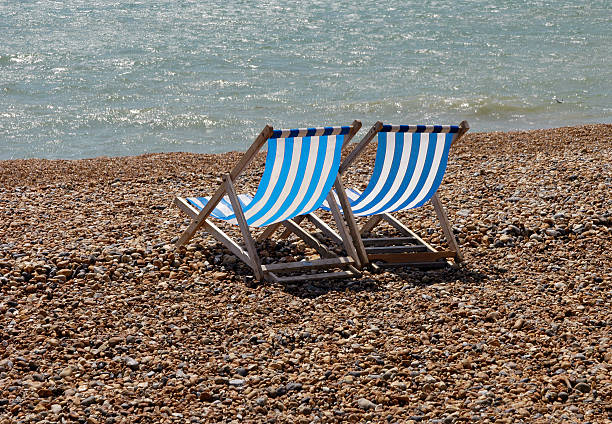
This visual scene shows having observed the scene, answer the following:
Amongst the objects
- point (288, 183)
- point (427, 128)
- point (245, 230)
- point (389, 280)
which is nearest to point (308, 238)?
point (288, 183)

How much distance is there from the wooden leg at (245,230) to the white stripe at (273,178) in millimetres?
163

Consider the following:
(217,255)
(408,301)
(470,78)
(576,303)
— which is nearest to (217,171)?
(217,255)

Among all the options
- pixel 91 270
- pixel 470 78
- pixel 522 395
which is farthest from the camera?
pixel 470 78

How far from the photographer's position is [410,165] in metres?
5.56

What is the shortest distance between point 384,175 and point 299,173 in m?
0.73

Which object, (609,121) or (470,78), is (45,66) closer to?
(470,78)

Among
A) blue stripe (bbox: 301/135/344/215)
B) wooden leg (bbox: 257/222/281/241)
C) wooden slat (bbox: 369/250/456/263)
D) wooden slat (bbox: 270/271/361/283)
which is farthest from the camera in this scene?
wooden leg (bbox: 257/222/281/241)

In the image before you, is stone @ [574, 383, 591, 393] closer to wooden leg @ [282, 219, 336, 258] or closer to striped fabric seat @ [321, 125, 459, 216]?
striped fabric seat @ [321, 125, 459, 216]

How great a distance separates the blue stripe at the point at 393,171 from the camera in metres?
5.57

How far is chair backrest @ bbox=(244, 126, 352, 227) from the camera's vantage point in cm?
515

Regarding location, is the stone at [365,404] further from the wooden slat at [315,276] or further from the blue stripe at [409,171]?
the blue stripe at [409,171]

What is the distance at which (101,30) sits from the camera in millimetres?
21609

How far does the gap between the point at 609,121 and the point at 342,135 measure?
29.4ft

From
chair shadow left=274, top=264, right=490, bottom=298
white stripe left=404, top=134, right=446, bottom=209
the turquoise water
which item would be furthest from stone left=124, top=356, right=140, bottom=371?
the turquoise water
